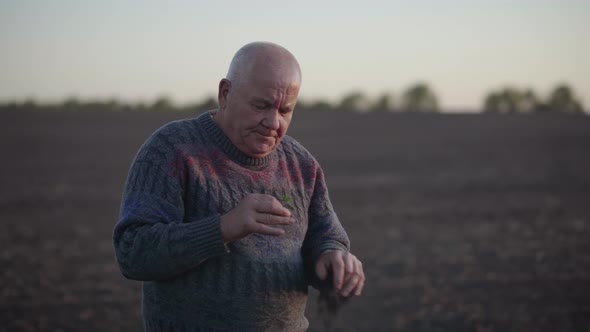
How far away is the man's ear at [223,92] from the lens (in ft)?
7.77

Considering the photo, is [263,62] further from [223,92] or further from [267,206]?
[267,206]

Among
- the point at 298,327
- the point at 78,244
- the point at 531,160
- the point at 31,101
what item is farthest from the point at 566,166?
the point at 31,101

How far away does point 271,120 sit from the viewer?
2307 mm

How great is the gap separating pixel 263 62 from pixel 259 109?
0.53 ft

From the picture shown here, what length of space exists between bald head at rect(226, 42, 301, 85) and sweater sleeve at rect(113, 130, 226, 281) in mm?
343

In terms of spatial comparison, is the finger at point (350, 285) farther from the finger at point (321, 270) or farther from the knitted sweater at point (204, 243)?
the knitted sweater at point (204, 243)

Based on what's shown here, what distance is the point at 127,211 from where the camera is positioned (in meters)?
2.23

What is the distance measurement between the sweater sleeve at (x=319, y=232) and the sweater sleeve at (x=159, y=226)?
445mm

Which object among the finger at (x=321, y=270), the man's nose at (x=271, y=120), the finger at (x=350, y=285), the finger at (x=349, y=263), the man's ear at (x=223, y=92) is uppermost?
the man's ear at (x=223, y=92)

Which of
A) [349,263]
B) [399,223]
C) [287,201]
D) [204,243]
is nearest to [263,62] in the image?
[287,201]

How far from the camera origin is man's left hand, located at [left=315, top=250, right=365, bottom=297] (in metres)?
2.28

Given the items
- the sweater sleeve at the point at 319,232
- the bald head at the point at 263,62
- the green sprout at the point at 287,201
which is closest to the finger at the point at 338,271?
the sweater sleeve at the point at 319,232

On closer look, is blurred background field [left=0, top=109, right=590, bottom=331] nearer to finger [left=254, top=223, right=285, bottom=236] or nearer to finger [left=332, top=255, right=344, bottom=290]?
finger [left=332, top=255, right=344, bottom=290]

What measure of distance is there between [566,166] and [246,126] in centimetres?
1751
